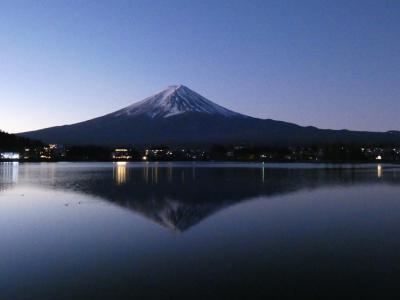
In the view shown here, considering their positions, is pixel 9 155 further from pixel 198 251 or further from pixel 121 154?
pixel 198 251

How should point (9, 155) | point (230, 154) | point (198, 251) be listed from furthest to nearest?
point (230, 154) < point (9, 155) < point (198, 251)

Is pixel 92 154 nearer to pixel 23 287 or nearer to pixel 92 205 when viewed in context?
pixel 92 205

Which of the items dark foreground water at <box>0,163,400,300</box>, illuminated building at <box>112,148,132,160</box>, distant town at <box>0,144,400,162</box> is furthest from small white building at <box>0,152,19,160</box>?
dark foreground water at <box>0,163,400,300</box>

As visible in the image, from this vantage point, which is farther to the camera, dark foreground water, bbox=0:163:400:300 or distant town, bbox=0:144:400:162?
distant town, bbox=0:144:400:162

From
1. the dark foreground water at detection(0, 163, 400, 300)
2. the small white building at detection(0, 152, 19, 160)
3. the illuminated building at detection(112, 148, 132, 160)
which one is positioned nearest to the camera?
the dark foreground water at detection(0, 163, 400, 300)

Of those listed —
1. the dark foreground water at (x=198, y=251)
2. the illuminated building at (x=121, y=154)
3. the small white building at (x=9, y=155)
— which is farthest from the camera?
the illuminated building at (x=121, y=154)

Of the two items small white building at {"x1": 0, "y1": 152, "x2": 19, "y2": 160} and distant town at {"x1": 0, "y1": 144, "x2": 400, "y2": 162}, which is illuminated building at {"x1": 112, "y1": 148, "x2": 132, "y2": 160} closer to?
distant town at {"x1": 0, "y1": 144, "x2": 400, "y2": 162}

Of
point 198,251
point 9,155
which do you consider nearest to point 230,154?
point 9,155

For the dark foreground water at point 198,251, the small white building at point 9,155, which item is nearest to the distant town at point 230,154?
the small white building at point 9,155

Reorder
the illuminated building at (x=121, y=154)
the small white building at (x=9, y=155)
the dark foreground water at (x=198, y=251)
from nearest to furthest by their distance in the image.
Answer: the dark foreground water at (x=198, y=251) → the small white building at (x=9, y=155) → the illuminated building at (x=121, y=154)

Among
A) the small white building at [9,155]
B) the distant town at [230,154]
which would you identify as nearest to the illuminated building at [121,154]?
the distant town at [230,154]

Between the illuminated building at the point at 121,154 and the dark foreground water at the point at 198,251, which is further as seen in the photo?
the illuminated building at the point at 121,154

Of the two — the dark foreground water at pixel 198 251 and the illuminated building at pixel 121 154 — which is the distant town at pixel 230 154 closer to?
the illuminated building at pixel 121 154

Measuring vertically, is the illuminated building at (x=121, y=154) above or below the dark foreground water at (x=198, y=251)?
above
